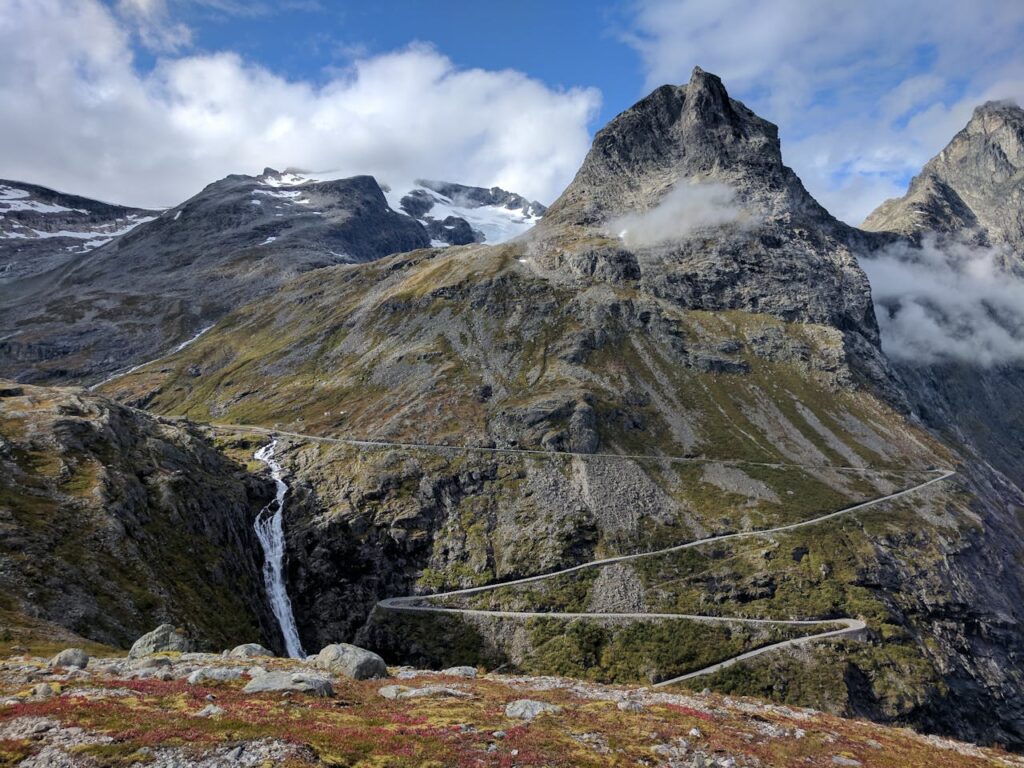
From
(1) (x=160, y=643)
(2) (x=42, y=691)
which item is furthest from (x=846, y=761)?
(1) (x=160, y=643)

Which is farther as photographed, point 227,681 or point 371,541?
point 371,541

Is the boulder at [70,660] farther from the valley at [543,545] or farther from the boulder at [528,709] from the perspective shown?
the boulder at [528,709]

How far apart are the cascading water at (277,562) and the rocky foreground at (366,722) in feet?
220

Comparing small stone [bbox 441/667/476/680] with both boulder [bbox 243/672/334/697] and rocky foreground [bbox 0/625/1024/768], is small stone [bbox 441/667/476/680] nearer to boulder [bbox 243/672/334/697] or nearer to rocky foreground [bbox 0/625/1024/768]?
rocky foreground [bbox 0/625/1024/768]

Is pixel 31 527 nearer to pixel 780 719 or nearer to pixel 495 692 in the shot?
pixel 495 692

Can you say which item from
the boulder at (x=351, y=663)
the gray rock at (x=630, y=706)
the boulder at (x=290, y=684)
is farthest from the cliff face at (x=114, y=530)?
the gray rock at (x=630, y=706)

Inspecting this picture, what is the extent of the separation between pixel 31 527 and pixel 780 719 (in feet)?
237

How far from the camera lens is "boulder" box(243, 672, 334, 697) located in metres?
31.4

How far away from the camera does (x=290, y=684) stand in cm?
3206

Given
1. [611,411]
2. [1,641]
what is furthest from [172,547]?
[611,411]

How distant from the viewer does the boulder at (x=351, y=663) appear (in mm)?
40531

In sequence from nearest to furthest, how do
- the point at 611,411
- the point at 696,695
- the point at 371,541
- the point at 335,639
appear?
the point at 696,695
the point at 335,639
the point at 371,541
the point at 611,411

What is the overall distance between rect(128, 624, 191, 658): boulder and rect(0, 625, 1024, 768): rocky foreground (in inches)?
5.6

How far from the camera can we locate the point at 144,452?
99.4 metres
